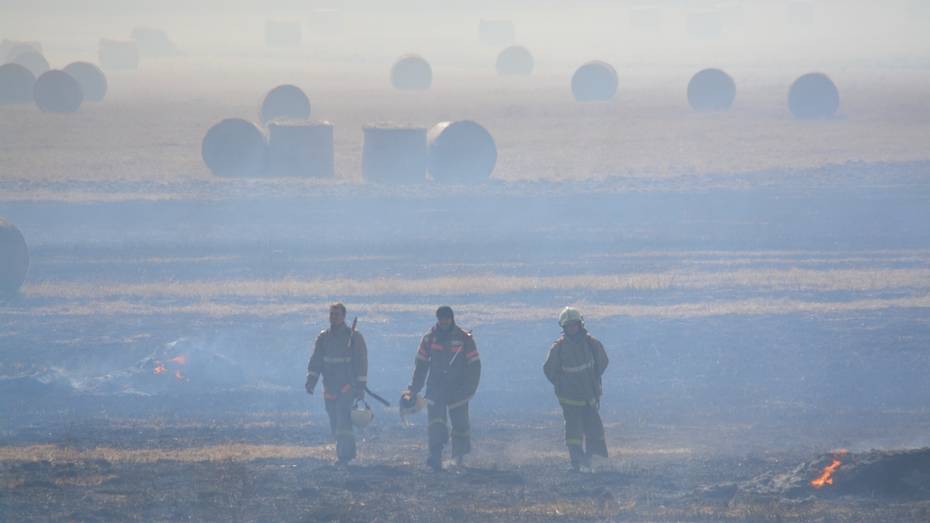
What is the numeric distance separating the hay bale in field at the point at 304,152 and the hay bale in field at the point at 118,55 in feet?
218

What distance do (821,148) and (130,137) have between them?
1972cm

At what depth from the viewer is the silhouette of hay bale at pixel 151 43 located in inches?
4397

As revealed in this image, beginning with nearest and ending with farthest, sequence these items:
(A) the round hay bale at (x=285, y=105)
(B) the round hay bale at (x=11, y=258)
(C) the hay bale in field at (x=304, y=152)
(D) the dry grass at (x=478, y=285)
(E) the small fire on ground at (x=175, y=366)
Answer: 1. (E) the small fire on ground at (x=175, y=366)
2. (B) the round hay bale at (x=11, y=258)
3. (D) the dry grass at (x=478, y=285)
4. (C) the hay bale in field at (x=304, y=152)
5. (A) the round hay bale at (x=285, y=105)

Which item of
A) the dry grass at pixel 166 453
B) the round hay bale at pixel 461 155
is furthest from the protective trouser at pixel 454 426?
the round hay bale at pixel 461 155

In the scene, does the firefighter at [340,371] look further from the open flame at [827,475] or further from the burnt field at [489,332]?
the open flame at [827,475]

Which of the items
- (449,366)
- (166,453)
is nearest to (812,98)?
(449,366)

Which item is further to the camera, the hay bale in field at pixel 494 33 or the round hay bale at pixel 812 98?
the hay bale in field at pixel 494 33

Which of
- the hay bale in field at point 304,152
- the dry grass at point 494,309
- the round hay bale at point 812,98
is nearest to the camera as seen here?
the dry grass at point 494,309

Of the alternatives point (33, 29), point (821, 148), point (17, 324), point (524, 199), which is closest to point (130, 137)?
point (524, 199)

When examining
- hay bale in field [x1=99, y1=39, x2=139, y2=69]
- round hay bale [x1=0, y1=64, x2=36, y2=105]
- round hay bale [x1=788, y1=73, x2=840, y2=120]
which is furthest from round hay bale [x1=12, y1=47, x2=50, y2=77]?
round hay bale [x1=788, y1=73, x2=840, y2=120]

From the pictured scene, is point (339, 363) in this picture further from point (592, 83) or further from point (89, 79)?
point (592, 83)

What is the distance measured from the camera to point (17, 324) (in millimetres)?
16141

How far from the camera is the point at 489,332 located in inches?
623

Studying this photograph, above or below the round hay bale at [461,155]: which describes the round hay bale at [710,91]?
above
